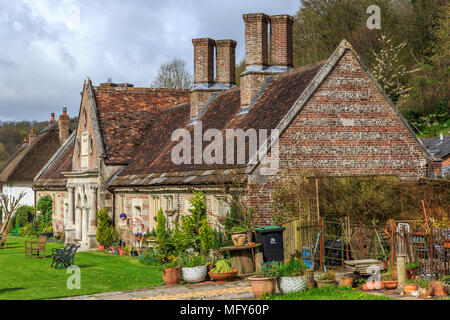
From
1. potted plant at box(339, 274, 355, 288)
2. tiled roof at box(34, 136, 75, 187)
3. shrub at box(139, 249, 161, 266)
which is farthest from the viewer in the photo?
tiled roof at box(34, 136, 75, 187)

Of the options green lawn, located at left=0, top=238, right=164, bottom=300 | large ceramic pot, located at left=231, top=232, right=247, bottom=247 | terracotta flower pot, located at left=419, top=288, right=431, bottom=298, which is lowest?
green lawn, located at left=0, top=238, right=164, bottom=300

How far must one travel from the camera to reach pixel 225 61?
28109mm

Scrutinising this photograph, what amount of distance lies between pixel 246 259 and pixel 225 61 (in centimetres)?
1305

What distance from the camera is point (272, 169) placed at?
18984 mm

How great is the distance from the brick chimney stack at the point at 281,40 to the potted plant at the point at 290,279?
1258 cm

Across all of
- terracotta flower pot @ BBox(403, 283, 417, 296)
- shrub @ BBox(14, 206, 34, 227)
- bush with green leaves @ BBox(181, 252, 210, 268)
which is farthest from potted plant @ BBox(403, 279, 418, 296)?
shrub @ BBox(14, 206, 34, 227)

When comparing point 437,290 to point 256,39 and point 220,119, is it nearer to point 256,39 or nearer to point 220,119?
point 256,39

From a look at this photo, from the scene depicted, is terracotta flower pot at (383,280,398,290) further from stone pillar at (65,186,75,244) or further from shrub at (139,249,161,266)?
stone pillar at (65,186,75,244)

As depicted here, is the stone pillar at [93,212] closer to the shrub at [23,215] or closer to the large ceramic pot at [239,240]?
the large ceramic pot at [239,240]

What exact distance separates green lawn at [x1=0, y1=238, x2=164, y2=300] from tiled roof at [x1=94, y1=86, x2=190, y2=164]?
20.5 ft

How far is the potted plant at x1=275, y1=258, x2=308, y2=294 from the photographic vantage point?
13.3 meters

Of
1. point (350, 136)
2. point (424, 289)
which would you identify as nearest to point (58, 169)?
point (350, 136)

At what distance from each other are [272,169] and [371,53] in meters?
28.6

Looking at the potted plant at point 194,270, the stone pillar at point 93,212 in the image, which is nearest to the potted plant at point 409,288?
the potted plant at point 194,270
